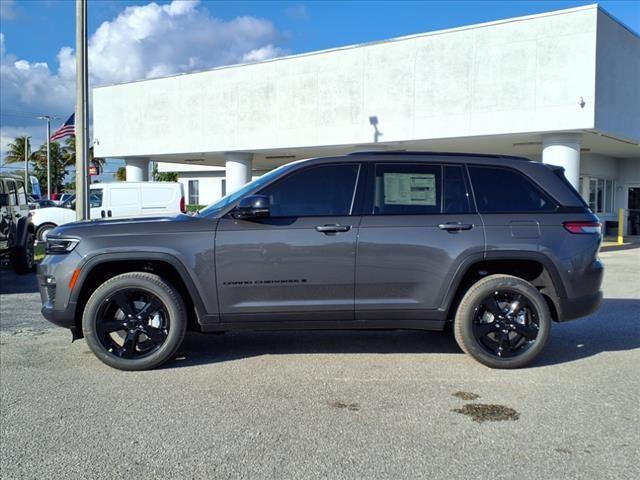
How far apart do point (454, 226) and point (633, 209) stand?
23.6 meters

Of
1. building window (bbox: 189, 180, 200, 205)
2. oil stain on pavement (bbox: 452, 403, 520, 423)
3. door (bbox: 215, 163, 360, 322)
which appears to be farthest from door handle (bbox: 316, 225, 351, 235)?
building window (bbox: 189, 180, 200, 205)

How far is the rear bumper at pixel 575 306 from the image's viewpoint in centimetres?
514

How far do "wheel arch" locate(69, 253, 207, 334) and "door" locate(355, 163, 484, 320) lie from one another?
1.44 metres

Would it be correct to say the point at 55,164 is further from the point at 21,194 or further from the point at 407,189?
the point at 407,189

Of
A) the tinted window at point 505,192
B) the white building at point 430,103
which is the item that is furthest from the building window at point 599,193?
the tinted window at point 505,192

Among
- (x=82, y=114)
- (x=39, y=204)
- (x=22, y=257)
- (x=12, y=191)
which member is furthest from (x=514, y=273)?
(x=39, y=204)

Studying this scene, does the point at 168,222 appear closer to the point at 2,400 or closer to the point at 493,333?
the point at 2,400

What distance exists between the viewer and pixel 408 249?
4.98 meters

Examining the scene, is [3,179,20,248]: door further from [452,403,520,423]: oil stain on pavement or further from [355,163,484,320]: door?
[452,403,520,423]: oil stain on pavement

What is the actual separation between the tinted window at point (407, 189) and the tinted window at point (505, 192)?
0.37 metres

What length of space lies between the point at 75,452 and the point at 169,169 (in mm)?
38972

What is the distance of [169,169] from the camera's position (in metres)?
40.9

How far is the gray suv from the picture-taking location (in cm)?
495

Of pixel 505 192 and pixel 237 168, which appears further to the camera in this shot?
pixel 237 168
